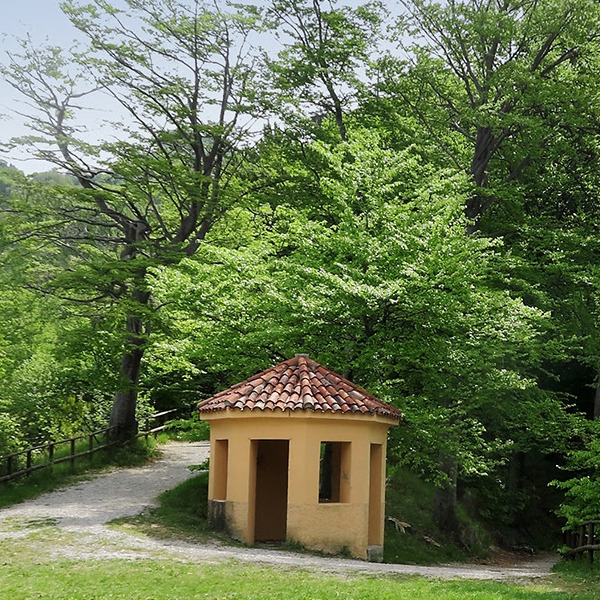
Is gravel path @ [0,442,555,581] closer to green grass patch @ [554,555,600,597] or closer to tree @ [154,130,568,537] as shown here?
green grass patch @ [554,555,600,597]

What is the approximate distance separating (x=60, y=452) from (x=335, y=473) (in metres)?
10.7

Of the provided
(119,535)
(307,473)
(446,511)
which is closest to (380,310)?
(307,473)

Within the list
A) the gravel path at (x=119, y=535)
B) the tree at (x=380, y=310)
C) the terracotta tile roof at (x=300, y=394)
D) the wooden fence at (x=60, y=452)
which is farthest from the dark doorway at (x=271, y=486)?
the wooden fence at (x=60, y=452)

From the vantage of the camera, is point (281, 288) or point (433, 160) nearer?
point (281, 288)

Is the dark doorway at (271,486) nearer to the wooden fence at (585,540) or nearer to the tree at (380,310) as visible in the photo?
the tree at (380,310)

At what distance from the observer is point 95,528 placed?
18484 millimetres

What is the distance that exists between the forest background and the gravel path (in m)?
2.64

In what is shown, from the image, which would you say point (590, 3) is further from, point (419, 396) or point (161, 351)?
point (161, 351)

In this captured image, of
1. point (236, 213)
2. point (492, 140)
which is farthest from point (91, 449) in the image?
point (492, 140)

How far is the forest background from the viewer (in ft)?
75.2

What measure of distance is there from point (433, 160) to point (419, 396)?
10837 millimetres

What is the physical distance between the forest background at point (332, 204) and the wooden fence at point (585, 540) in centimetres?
126

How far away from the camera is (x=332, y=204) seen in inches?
982

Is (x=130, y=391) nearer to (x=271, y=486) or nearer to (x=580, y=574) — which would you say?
(x=271, y=486)
